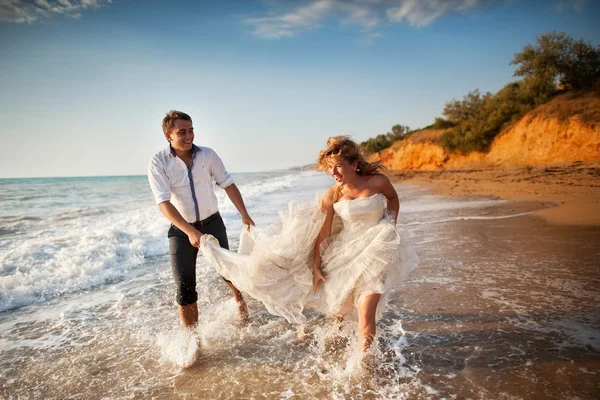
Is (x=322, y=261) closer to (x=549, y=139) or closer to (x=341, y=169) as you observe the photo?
(x=341, y=169)

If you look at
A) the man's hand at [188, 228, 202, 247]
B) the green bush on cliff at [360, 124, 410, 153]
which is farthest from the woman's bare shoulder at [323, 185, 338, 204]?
the green bush on cliff at [360, 124, 410, 153]

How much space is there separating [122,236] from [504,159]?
1103 inches

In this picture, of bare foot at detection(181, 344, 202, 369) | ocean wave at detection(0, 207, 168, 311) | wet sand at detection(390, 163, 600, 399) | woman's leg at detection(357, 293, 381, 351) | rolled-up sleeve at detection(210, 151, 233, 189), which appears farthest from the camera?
ocean wave at detection(0, 207, 168, 311)

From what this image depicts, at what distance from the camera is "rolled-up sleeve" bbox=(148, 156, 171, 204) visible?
12.0 feet

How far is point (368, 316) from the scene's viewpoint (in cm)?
314

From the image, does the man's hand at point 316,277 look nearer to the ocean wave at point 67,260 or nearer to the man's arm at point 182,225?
the man's arm at point 182,225

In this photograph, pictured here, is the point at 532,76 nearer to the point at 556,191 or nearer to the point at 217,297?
the point at 556,191

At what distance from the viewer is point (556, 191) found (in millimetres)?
12266

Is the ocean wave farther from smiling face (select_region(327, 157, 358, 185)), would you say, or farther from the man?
smiling face (select_region(327, 157, 358, 185))

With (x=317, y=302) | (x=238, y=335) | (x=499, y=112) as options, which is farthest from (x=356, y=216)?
(x=499, y=112)

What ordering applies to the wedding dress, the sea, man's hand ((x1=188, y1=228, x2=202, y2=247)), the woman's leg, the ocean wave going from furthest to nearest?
1. the ocean wave
2. man's hand ((x1=188, y1=228, x2=202, y2=247))
3. the wedding dress
4. the woman's leg
5. the sea

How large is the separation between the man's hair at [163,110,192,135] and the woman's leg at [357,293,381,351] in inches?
117

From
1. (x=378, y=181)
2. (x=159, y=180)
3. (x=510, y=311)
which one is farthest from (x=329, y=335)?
(x=159, y=180)

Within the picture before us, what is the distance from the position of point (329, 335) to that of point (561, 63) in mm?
30552
